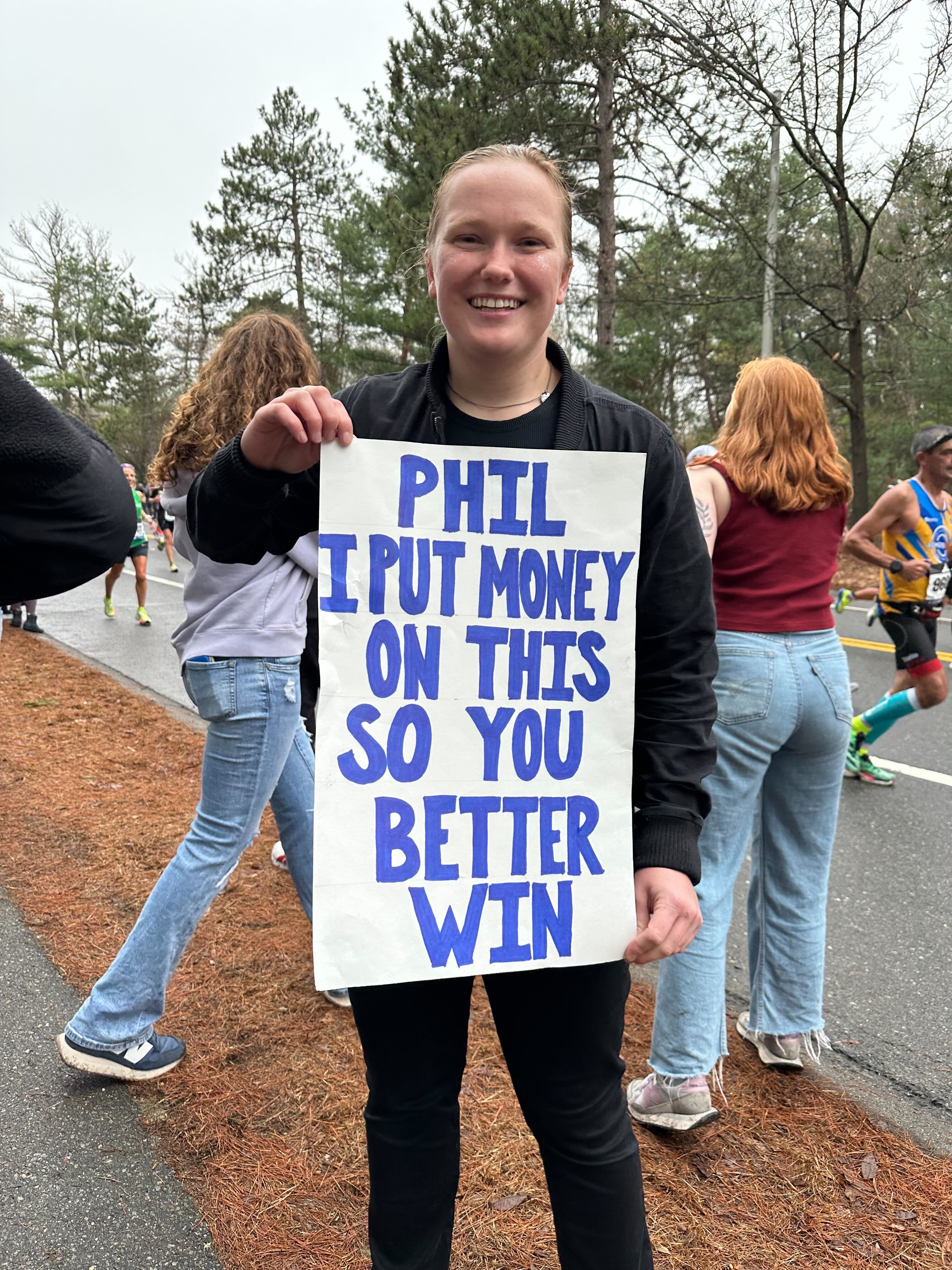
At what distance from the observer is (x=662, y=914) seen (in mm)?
1474

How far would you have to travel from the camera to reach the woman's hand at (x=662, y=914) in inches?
57.4

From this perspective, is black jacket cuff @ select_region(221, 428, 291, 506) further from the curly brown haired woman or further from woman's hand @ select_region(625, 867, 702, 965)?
the curly brown haired woman

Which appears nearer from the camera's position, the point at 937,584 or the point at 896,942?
the point at 896,942

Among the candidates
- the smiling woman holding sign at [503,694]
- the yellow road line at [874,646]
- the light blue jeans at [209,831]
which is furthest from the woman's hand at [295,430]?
the yellow road line at [874,646]

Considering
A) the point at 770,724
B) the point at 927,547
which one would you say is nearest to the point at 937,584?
the point at 927,547

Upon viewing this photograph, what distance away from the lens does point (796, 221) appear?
72.5 ft

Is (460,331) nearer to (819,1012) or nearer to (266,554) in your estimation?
(266,554)

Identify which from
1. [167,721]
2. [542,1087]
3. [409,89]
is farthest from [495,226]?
[409,89]

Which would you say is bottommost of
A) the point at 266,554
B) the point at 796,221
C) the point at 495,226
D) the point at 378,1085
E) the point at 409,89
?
the point at 378,1085

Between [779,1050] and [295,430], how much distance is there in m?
2.23

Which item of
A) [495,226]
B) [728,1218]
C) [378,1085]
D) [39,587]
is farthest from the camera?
[728,1218]

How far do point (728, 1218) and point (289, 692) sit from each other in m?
1.60

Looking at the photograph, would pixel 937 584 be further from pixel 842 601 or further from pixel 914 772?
pixel 842 601

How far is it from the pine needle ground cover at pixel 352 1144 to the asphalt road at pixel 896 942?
25 cm
